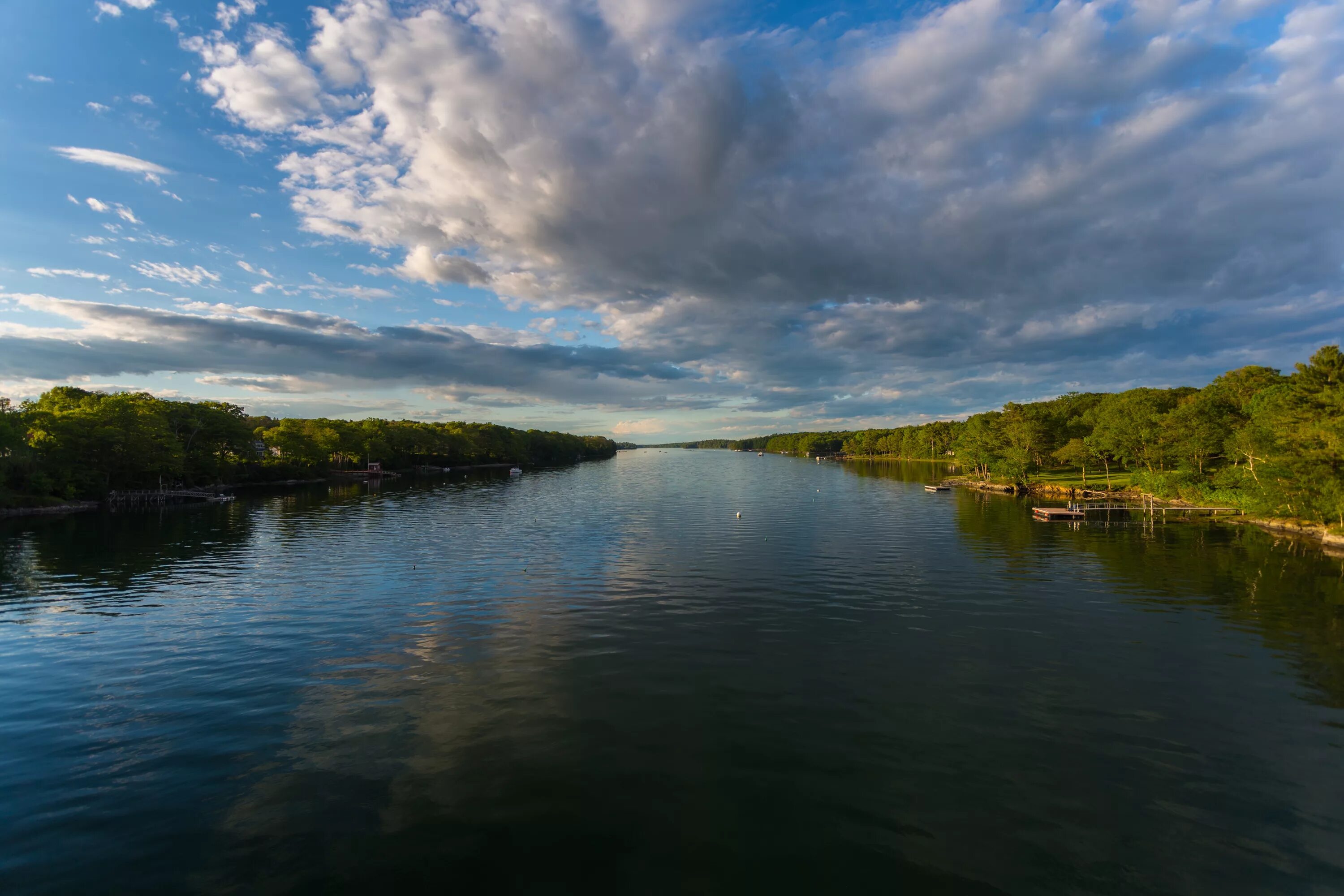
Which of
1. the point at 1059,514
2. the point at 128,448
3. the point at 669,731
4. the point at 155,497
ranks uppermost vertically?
the point at 128,448

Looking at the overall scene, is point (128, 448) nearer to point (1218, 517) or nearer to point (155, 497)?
point (155, 497)

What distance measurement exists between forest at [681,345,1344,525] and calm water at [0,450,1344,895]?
18.9m

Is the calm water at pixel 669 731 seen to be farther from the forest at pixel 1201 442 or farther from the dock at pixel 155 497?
the dock at pixel 155 497

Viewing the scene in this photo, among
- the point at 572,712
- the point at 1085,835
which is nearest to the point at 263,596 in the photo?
the point at 572,712

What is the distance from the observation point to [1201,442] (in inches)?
3219

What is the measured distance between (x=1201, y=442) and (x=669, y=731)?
335 feet

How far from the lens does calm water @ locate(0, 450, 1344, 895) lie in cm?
1252

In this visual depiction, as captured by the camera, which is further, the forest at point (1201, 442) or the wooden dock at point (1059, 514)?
the wooden dock at point (1059, 514)

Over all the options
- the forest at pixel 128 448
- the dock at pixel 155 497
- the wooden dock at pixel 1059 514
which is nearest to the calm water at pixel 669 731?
the wooden dock at pixel 1059 514

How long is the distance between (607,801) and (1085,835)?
1194 cm

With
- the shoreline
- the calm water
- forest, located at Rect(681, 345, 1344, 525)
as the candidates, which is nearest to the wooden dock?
the shoreline

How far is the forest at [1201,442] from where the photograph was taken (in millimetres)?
53500

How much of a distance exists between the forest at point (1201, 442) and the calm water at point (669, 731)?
746 inches

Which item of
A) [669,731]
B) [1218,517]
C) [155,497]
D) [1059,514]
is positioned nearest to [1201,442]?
[1218,517]
